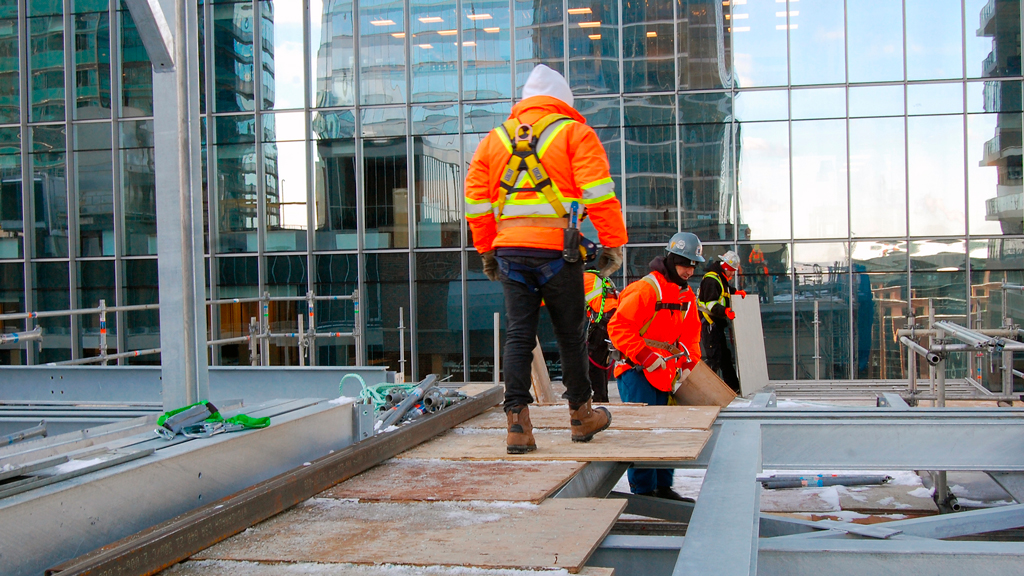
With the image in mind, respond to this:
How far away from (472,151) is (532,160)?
39.3 feet

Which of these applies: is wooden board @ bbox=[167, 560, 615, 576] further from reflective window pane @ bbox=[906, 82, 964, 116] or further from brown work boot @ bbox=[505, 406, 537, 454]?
reflective window pane @ bbox=[906, 82, 964, 116]

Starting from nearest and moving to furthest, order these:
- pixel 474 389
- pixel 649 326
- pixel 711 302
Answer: pixel 474 389 < pixel 649 326 < pixel 711 302

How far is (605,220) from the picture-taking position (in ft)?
12.3

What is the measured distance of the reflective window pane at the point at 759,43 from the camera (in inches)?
589

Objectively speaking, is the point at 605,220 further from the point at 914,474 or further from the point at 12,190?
the point at 12,190

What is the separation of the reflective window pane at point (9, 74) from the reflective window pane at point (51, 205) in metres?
1.26

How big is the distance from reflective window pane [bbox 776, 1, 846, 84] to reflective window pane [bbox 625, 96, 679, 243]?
2450mm

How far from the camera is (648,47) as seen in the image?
15305mm

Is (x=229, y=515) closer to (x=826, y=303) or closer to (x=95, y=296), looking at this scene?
(x=826, y=303)

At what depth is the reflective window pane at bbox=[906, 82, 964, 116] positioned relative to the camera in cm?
1455

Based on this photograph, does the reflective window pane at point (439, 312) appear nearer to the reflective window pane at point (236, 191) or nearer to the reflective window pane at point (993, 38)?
A: the reflective window pane at point (236, 191)

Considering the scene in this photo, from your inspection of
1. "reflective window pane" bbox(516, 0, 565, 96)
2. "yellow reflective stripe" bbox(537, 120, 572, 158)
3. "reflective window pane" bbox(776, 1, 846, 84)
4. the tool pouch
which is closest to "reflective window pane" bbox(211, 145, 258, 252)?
"reflective window pane" bbox(516, 0, 565, 96)

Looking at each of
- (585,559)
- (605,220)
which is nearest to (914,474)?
(605,220)

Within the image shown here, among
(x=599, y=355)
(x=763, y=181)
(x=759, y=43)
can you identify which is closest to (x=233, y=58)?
(x=759, y=43)
